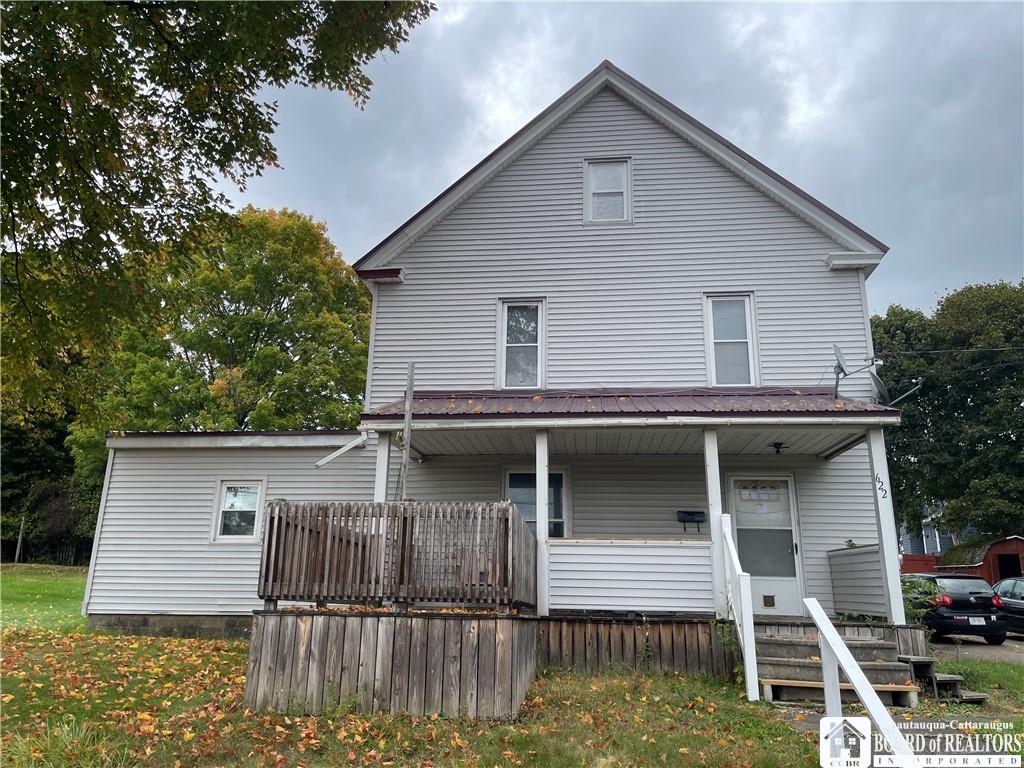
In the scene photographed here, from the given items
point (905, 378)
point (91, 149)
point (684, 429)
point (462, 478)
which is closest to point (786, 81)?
point (684, 429)

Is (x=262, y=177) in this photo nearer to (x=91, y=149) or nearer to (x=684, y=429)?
(x=91, y=149)

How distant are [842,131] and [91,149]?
1873 centimetres

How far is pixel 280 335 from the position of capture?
24078 mm

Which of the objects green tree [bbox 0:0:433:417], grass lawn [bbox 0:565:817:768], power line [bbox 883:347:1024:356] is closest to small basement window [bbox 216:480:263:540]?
green tree [bbox 0:0:433:417]

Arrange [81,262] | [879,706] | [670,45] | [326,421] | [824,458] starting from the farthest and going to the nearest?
[326,421]
[670,45]
[824,458]
[81,262]
[879,706]

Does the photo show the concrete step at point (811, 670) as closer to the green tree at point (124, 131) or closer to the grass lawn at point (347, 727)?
the grass lawn at point (347, 727)

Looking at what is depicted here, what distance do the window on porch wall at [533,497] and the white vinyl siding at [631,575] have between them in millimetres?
1980

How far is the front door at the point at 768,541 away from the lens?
33.4 ft

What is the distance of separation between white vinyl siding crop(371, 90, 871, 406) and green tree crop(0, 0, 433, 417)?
3579mm

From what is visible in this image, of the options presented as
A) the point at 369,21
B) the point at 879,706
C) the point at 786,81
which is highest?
the point at 786,81

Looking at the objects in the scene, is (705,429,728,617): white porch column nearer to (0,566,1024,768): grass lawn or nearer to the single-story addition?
the single-story addition

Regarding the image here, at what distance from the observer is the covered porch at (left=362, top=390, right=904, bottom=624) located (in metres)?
8.68

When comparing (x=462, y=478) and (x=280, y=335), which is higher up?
(x=280, y=335)

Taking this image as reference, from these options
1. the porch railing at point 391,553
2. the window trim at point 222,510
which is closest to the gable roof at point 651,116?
the window trim at point 222,510
